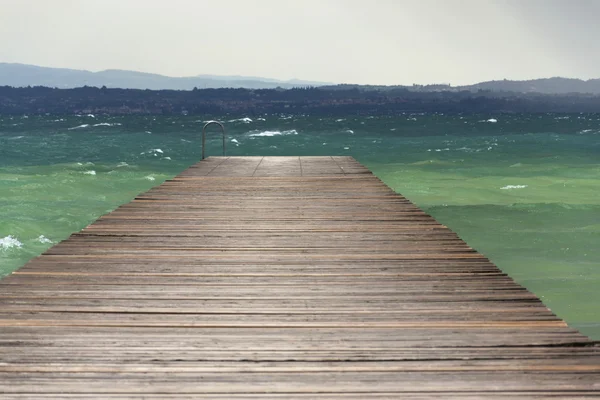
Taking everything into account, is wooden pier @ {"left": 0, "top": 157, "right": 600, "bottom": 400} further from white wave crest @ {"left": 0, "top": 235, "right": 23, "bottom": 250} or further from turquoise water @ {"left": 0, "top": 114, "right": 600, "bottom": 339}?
white wave crest @ {"left": 0, "top": 235, "right": 23, "bottom": 250}

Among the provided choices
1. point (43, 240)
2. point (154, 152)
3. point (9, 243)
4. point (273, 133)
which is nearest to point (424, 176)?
point (43, 240)

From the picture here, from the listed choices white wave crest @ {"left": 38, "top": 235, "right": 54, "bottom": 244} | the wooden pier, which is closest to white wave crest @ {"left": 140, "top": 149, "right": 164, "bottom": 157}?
white wave crest @ {"left": 38, "top": 235, "right": 54, "bottom": 244}

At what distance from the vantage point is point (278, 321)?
2.97 metres

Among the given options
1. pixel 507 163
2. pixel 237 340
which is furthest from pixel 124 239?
pixel 507 163

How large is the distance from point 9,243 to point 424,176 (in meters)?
24.7

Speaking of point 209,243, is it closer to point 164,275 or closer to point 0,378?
point 164,275

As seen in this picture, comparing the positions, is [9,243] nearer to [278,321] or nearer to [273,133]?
[278,321]

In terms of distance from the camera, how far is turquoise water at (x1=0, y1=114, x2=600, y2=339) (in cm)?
1420

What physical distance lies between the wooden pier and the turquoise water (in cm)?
550

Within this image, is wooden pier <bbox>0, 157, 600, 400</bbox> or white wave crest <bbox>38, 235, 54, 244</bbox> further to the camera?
white wave crest <bbox>38, 235, 54, 244</bbox>

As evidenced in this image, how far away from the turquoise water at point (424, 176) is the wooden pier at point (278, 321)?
18.1 ft

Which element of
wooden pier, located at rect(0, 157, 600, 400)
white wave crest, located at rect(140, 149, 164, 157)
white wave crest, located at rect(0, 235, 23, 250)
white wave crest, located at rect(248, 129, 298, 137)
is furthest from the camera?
white wave crest, located at rect(248, 129, 298, 137)

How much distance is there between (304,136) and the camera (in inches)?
2810

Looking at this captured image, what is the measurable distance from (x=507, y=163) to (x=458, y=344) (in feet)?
147
